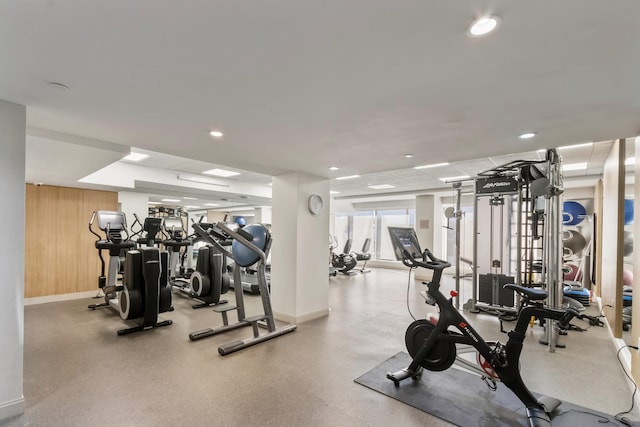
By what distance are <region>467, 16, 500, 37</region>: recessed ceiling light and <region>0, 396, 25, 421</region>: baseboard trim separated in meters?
3.73

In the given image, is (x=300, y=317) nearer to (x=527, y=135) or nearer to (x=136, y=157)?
(x=527, y=135)

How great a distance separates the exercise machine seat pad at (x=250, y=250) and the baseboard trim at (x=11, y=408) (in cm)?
223

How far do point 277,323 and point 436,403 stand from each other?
2564mm

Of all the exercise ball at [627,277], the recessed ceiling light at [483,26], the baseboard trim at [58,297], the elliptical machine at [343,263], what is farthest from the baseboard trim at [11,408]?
the elliptical machine at [343,263]

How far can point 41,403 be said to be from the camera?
2.41 meters

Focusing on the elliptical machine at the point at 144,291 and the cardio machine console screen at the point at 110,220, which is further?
the cardio machine console screen at the point at 110,220

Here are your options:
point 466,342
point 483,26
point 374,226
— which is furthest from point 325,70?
point 374,226

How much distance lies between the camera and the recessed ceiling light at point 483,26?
4.20 feet

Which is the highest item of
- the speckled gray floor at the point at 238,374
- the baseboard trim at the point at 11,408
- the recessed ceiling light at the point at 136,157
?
the recessed ceiling light at the point at 136,157

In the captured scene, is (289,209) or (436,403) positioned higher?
(289,209)

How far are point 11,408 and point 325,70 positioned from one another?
3213mm

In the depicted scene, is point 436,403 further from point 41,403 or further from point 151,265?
point 151,265

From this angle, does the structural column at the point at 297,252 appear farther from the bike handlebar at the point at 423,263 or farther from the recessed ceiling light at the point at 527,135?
the recessed ceiling light at the point at 527,135

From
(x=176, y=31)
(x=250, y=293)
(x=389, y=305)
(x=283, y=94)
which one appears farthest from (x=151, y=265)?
(x=389, y=305)
